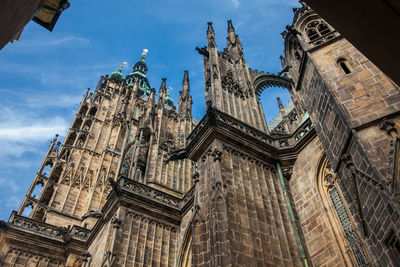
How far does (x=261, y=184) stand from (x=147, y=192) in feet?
17.7

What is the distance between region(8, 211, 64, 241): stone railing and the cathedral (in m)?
0.06

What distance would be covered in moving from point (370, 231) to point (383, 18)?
4.67m

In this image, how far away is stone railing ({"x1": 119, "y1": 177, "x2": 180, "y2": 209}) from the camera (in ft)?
44.3

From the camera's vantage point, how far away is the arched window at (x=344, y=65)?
8328 mm

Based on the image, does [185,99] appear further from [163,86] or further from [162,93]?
[163,86]

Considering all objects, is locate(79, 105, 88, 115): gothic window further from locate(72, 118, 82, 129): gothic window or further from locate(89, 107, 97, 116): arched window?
locate(72, 118, 82, 129): gothic window

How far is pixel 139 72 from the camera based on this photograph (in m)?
62.6

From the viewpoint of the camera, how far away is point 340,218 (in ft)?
30.0

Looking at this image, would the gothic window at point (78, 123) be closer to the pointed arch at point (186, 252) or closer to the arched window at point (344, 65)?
the pointed arch at point (186, 252)

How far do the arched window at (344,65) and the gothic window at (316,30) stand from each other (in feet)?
4.81

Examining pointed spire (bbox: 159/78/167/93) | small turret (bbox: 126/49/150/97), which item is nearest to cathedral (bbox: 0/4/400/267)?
pointed spire (bbox: 159/78/167/93)

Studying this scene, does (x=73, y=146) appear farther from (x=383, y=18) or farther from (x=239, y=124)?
(x=383, y=18)

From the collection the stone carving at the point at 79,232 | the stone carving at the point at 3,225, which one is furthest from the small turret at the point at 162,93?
the stone carving at the point at 3,225

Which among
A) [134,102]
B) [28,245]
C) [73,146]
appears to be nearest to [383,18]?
[28,245]
